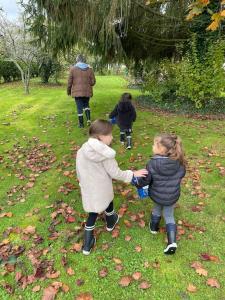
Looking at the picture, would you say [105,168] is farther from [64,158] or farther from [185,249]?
[64,158]

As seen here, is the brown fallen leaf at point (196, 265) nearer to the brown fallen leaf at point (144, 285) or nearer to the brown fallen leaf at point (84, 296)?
the brown fallen leaf at point (144, 285)

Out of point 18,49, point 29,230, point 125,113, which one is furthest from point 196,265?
point 18,49

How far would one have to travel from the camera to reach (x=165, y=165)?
3.90 meters

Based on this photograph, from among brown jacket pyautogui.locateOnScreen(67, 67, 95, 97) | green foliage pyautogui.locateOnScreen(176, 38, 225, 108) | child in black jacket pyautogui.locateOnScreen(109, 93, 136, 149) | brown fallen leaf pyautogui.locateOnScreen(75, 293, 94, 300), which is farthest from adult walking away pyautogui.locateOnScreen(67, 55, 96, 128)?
brown fallen leaf pyautogui.locateOnScreen(75, 293, 94, 300)

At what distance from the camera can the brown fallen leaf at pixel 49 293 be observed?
11.9 feet

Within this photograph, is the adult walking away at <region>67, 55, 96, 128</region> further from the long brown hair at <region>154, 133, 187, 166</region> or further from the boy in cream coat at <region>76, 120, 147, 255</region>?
the long brown hair at <region>154, 133, 187, 166</region>

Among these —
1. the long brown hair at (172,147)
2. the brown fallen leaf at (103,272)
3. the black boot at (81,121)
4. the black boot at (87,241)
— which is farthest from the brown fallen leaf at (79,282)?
the black boot at (81,121)

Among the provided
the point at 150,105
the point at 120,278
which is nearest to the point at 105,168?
the point at 120,278

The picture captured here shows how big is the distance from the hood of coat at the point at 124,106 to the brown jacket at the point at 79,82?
7.05 feet

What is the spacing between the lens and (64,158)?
7418mm

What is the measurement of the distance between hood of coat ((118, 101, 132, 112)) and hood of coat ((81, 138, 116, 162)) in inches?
128

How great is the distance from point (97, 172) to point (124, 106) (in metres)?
3.32

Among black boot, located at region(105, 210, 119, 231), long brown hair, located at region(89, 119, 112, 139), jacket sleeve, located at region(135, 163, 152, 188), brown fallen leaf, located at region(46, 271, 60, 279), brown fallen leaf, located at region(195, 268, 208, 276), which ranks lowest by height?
brown fallen leaf, located at region(46, 271, 60, 279)

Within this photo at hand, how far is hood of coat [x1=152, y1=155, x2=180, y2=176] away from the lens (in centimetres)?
390
